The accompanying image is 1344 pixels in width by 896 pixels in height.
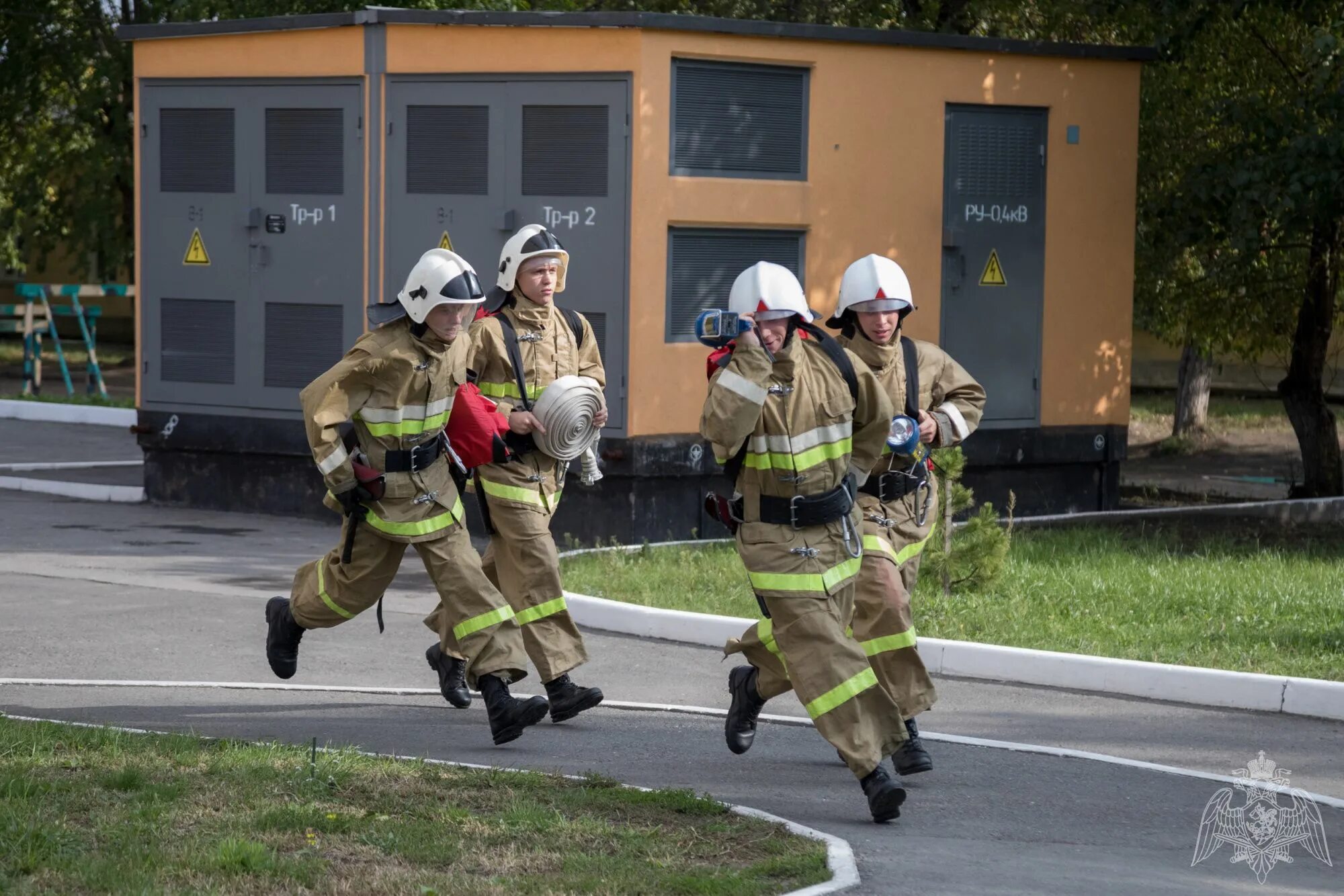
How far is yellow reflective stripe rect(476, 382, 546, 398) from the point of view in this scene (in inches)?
310

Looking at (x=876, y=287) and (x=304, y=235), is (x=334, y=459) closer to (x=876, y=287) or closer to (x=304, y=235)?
(x=876, y=287)

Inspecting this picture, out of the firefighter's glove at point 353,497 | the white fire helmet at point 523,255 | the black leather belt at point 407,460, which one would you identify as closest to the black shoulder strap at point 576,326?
the white fire helmet at point 523,255

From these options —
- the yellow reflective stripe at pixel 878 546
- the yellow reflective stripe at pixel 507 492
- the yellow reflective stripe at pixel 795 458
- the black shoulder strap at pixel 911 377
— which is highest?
the black shoulder strap at pixel 911 377

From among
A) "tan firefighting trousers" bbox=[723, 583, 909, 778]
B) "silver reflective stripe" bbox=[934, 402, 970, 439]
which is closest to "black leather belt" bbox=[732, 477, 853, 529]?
"tan firefighting trousers" bbox=[723, 583, 909, 778]

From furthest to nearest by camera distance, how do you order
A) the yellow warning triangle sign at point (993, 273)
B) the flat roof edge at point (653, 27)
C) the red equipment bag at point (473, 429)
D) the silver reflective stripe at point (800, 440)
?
1. the yellow warning triangle sign at point (993, 273)
2. the flat roof edge at point (653, 27)
3. the red equipment bag at point (473, 429)
4. the silver reflective stripe at point (800, 440)

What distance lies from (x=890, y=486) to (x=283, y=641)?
2.59 meters

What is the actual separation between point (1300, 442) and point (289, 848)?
1300 cm

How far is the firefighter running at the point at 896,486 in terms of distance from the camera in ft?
22.2

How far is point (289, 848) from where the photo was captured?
5395 millimetres

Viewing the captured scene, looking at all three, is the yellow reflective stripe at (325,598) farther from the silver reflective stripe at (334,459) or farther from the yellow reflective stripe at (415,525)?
the silver reflective stripe at (334,459)

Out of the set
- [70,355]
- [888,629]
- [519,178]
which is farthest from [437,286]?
[70,355]

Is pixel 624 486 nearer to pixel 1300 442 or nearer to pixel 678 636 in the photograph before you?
pixel 678 636

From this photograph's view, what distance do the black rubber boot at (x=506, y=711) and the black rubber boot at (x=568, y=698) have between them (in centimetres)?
42

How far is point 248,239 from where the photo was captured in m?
14.2
